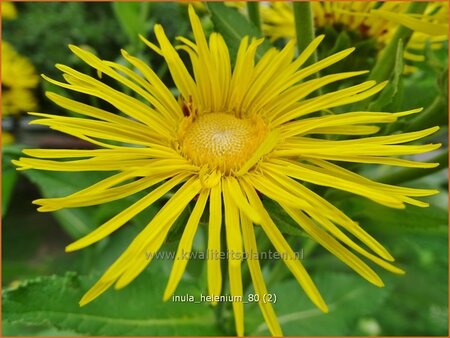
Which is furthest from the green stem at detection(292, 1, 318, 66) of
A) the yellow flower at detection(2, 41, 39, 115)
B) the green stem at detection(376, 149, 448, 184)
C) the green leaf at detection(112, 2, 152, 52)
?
the yellow flower at detection(2, 41, 39, 115)

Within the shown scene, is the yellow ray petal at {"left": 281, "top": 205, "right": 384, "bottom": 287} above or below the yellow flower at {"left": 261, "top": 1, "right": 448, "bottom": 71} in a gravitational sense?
below

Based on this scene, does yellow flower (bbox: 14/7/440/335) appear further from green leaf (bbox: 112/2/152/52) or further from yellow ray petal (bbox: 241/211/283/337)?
green leaf (bbox: 112/2/152/52)

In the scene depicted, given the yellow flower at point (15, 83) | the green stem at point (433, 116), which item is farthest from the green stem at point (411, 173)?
the yellow flower at point (15, 83)

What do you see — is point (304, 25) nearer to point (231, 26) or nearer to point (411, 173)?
point (231, 26)

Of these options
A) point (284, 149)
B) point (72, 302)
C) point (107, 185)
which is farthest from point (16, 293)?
point (284, 149)

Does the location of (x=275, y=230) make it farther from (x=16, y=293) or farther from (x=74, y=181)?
(x=74, y=181)

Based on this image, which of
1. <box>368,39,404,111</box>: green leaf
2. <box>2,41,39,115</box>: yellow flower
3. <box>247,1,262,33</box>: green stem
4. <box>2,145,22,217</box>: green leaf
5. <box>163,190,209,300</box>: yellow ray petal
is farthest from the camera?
<box>2,41,39,115</box>: yellow flower
